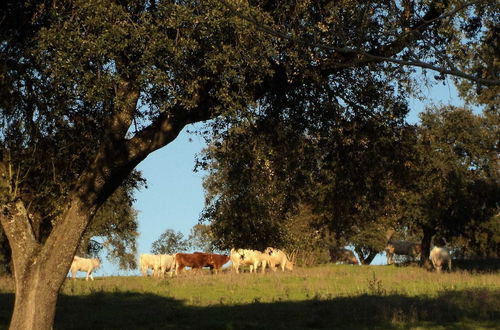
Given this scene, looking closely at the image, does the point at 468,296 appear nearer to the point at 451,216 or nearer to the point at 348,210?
the point at 348,210

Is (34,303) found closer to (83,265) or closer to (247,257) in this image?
(83,265)

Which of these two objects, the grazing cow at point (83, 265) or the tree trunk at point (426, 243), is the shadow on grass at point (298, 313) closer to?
the grazing cow at point (83, 265)

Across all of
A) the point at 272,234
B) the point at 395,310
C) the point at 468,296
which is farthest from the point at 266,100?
the point at 272,234

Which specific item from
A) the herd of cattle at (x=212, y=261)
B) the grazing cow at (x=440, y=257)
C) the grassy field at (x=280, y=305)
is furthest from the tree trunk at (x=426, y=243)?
the grassy field at (x=280, y=305)

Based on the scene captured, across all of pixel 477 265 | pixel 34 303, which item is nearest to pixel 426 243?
pixel 477 265

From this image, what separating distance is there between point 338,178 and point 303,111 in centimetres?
214

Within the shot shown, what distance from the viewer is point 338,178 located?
1994cm

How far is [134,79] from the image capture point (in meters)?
15.0

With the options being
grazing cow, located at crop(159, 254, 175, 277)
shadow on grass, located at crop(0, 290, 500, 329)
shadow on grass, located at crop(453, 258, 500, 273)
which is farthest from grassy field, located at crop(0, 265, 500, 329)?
grazing cow, located at crop(159, 254, 175, 277)

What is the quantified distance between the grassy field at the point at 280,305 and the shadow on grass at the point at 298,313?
0.03 meters

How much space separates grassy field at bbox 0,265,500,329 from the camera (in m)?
20.2

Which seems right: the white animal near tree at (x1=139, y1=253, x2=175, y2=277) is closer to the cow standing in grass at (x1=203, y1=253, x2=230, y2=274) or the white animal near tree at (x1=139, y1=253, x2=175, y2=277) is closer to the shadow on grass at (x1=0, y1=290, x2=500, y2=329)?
the cow standing in grass at (x1=203, y1=253, x2=230, y2=274)

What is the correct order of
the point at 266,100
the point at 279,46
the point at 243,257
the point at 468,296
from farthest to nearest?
1. the point at 243,257
2. the point at 468,296
3. the point at 266,100
4. the point at 279,46

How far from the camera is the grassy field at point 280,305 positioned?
66.3 ft
